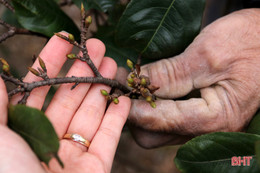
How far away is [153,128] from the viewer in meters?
1.59

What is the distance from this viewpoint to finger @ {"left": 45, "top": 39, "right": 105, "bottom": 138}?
1373 millimetres

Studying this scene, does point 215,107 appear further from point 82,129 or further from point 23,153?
point 23,153

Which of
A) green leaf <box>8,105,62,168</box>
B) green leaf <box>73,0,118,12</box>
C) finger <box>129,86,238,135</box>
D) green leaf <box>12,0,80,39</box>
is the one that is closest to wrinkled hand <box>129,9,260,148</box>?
finger <box>129,86,238,135</box>

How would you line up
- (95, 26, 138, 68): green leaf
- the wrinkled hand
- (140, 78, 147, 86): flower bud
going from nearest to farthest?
(140, 78, 147, 86): flower bud → the wrinkled hand → (95, 26, 138, 68): green leaf

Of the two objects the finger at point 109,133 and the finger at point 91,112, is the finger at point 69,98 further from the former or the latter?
the finger at point 109,133

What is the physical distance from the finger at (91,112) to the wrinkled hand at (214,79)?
0.71 feet

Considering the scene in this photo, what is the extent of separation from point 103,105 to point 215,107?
2.23 ft

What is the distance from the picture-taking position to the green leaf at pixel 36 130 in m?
0.83

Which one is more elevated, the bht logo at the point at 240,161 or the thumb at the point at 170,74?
the thumb at the point at 170,74

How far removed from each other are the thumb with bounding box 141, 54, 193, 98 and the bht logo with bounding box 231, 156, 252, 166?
540mm

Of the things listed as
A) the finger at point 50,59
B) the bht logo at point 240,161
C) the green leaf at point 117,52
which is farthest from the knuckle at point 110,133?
the bht logo at point 240,161

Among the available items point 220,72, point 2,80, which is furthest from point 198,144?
point 2,80

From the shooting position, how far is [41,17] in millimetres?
1398

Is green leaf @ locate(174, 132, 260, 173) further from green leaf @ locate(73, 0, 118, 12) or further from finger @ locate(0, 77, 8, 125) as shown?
green leaf @ locate(73, 0, 118, 12)
